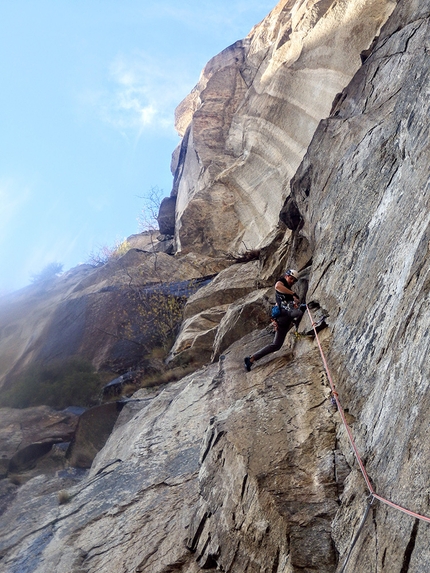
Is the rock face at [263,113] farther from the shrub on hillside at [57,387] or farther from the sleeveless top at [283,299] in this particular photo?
the sleeveless top at [283,299]

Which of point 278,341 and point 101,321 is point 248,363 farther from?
point 101,321

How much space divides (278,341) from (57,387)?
10.8m

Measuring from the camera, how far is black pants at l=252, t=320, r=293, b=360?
31.8 ft

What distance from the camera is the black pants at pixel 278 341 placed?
382 inches

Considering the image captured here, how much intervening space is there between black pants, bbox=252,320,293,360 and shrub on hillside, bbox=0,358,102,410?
29.2ft

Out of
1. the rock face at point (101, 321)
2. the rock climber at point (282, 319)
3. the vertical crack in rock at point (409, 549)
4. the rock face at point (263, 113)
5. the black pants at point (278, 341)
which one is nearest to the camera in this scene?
the vertical crack in rock at point (409, 549)

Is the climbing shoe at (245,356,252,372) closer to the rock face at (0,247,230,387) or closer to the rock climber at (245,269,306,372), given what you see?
the rock climber at (245,269,306,372)

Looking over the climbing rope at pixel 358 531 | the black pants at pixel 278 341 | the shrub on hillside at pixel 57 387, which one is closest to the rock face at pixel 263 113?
the shrub on hillside at pixel 57 387

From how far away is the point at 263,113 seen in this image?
2184 cm

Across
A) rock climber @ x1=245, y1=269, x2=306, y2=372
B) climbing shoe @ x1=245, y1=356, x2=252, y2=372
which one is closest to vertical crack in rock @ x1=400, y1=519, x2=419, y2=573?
rock climber @ x1=245, y1=269, x2=306, y2=372

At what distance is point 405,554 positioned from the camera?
3771mm

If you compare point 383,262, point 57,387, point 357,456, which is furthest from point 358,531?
point 57,387

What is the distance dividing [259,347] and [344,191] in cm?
364

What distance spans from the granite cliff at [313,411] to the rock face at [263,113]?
620 mm
